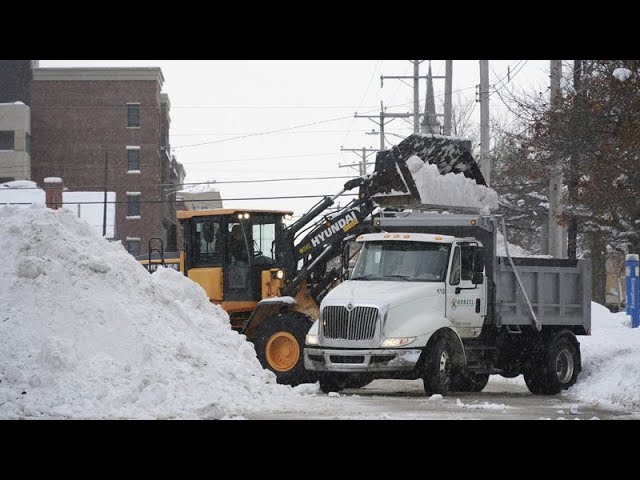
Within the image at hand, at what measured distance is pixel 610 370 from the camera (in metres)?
21.0

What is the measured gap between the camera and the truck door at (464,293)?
19406mm

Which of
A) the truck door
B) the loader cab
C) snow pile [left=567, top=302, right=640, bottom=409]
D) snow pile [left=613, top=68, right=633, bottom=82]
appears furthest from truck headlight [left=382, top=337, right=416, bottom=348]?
snow pile [left=613, top=68, right=633, bottom=82]

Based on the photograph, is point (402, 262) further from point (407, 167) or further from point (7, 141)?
point (7, 141)

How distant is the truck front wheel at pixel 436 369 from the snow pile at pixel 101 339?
208cm

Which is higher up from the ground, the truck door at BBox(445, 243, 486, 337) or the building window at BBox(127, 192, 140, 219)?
the building window at BBox(127, 192, 140, 219)

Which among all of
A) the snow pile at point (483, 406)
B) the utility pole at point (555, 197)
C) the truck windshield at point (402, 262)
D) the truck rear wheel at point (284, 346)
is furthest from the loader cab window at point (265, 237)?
the utility pole at point (555, 197)

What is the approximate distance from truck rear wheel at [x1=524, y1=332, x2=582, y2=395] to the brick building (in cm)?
6247

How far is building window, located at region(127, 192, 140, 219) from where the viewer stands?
81188 mm

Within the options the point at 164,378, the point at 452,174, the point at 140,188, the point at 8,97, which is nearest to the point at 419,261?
the point at 452,174

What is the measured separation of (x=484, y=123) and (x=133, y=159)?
52.3 metres

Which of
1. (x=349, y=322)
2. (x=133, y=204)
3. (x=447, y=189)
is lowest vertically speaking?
(x=349, y=322)

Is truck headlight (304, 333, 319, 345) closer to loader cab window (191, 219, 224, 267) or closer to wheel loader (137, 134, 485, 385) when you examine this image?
wheel loader (137, 134, 485, 385)

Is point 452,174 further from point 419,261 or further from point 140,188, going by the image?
point 140,188

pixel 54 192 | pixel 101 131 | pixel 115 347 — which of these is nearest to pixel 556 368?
pixel 115 347
